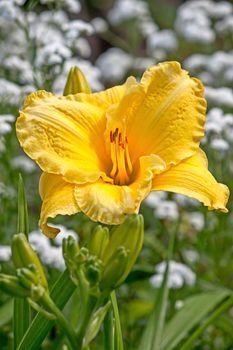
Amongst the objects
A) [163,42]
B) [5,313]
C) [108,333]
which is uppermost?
[108,333]

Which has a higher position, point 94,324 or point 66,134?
point 66,134

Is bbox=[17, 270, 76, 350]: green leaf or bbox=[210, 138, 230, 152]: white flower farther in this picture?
bbox=[210, 138, 230, 152]: white flower

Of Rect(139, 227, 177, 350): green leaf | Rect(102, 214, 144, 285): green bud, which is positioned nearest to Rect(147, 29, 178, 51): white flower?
Rect(139, 227, 177, 350): green leaf

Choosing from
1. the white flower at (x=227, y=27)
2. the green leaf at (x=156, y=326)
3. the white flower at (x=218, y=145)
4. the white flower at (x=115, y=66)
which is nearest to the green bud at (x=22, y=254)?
the green leaf at (x=156, y=326)

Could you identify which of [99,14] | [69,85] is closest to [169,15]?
[99,14]

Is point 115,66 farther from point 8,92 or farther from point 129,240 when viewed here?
point 129,240

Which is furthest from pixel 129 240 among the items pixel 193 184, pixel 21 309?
pixel 21 309

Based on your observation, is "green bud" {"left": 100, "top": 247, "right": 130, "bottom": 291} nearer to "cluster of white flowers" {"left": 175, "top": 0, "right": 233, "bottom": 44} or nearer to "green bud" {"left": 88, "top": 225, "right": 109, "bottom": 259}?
"green bud" {"left": 88, "top": 225, "right": 109, "bottom": 259}
